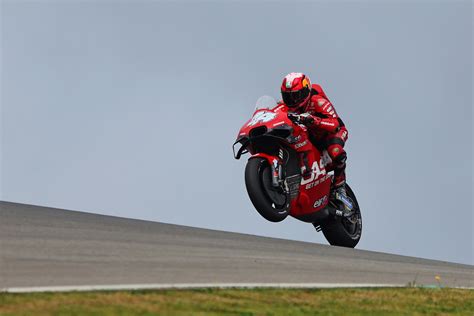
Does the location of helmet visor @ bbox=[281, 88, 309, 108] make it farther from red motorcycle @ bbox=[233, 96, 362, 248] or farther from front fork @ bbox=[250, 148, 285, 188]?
front fork @ bbox=[250, 148, 285, 188]

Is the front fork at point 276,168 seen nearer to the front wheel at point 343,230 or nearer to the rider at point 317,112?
the rider at point 317,112

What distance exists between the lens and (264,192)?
10.3 metres

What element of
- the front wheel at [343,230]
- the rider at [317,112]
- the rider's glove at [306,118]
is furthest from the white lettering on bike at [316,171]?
the front wheel at [343,230]

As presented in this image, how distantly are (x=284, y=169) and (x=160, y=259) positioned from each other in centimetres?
340

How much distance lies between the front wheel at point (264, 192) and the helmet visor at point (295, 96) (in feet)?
4.13

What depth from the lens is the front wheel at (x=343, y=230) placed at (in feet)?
40.1

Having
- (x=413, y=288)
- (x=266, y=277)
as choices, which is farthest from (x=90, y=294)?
(x=413, y=288)

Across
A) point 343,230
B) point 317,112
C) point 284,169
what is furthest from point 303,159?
point 343,230

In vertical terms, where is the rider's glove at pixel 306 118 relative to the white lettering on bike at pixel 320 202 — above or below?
above

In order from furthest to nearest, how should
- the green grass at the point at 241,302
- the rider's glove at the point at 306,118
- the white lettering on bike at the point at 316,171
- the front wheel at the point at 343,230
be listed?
the front wheel at the point at 343,230
the white lettering on bike at the point at 316,171
the rider's glove at the point at 306,118
the green grass at the point at 241,302

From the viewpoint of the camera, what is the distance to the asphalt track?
6.54 metres

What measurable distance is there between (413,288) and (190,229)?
318 cm

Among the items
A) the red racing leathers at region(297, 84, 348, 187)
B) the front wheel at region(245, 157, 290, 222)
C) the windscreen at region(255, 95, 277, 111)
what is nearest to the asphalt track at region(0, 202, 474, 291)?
the front wheel at region(245, 157, 290, 222)

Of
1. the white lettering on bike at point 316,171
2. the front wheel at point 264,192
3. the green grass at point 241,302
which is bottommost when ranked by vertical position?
the green grass at point 241,302
